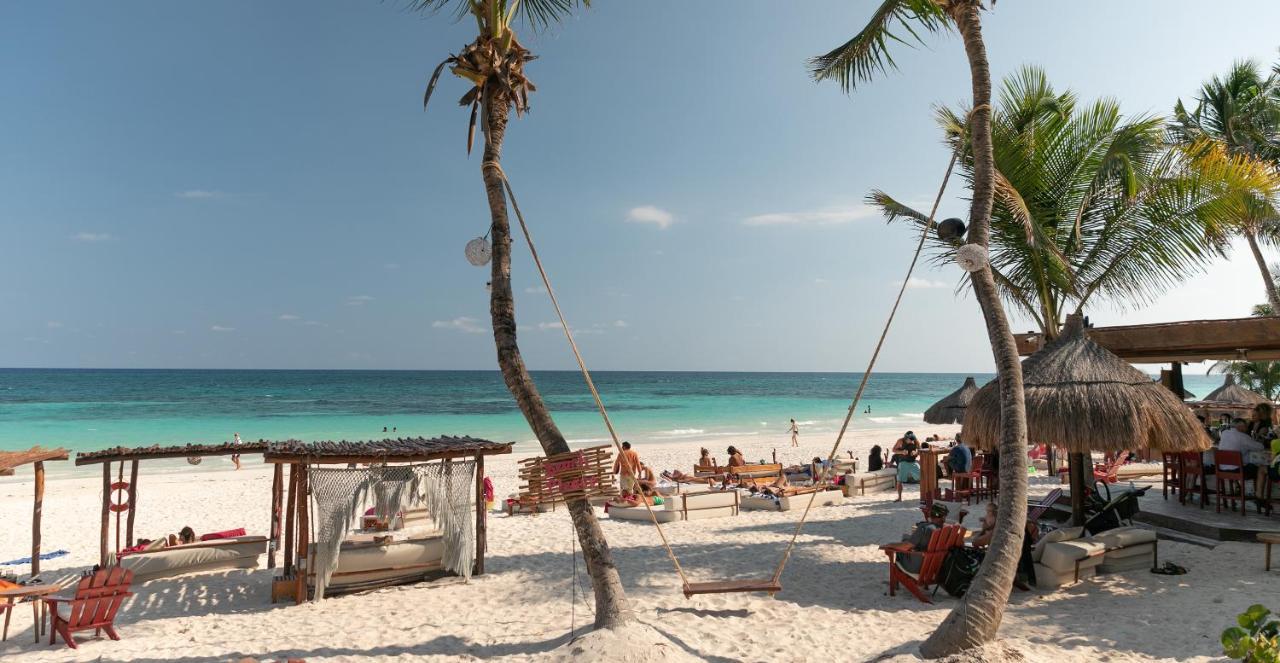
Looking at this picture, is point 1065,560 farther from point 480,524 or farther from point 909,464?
point 909,464

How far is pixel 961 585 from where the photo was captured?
22.1 feet

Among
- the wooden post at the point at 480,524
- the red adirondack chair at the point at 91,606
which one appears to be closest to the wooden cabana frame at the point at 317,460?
the wooden post at the point at 480,524

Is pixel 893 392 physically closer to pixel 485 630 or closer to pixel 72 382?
pixel 485 630

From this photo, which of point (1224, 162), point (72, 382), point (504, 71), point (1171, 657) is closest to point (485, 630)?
point (504, 71)

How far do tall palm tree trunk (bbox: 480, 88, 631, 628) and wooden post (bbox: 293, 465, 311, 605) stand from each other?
3317 millimetres

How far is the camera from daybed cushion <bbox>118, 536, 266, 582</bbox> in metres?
8.40

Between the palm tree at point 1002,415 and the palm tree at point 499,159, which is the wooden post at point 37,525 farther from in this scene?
the palm tree at point 1002,415

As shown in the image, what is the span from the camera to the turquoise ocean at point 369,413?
37.7m

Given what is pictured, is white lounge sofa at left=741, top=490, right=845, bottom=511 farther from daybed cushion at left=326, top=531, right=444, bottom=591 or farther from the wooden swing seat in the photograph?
the wooden swing seat

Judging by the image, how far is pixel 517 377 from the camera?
5855 millimetres

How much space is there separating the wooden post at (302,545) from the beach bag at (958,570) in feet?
21.8

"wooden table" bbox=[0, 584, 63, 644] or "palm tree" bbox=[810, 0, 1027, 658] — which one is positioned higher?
"palm tree" bbox=[810, 0, 1027, 658]

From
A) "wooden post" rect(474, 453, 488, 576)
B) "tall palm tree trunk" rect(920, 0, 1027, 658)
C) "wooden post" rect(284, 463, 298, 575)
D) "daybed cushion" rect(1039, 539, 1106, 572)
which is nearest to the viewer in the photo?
"tall palm tree trunk" rect(920, 0, 1027, 658)

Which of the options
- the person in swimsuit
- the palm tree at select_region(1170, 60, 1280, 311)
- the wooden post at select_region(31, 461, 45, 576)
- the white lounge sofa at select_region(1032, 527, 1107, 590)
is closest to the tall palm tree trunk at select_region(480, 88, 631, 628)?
the white lounge sofa at select_region(1032, 527, 1107, 590)
